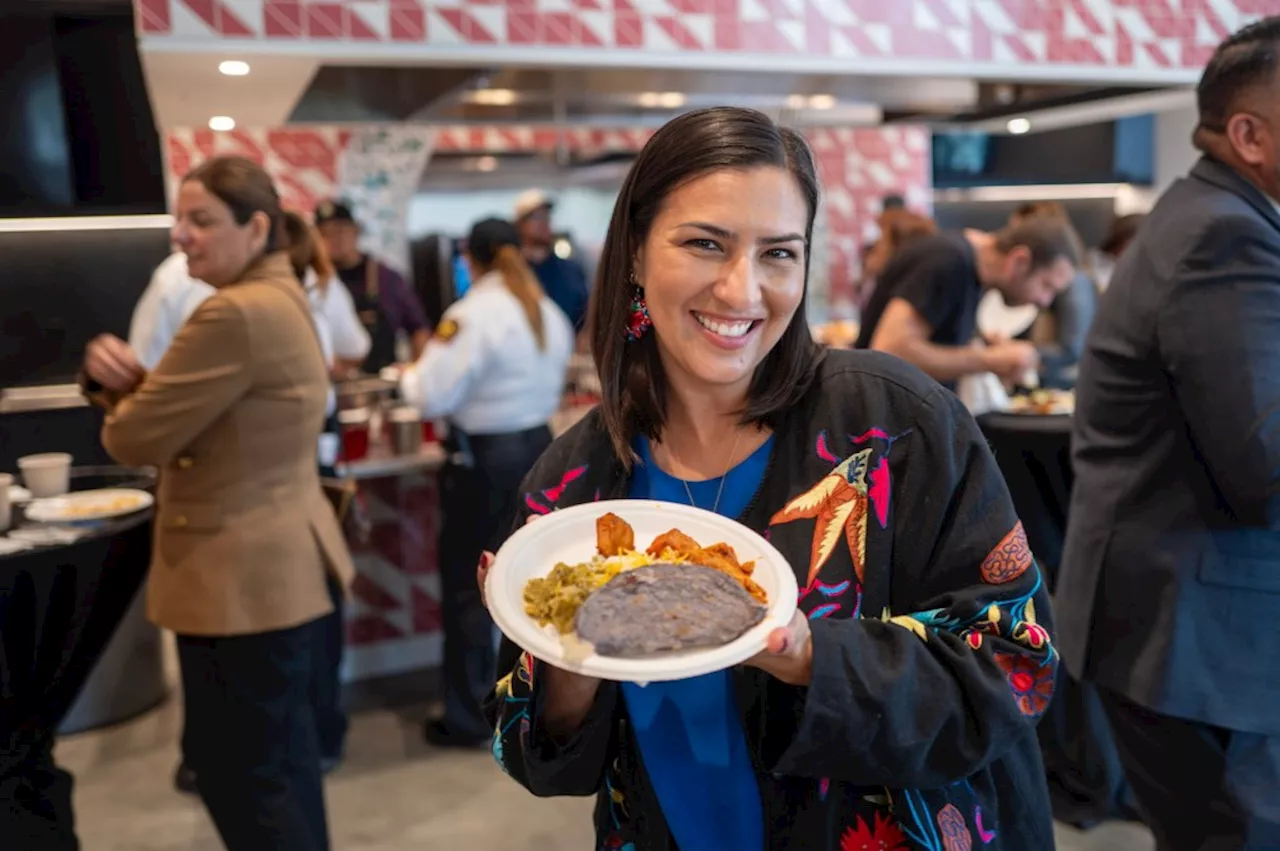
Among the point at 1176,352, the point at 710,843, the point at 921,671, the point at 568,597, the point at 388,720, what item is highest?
the point at 1176,352

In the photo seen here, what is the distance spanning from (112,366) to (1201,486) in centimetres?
220

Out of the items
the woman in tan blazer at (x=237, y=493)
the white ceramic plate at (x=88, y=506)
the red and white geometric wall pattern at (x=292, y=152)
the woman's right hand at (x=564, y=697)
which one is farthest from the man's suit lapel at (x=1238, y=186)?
the red and white geometric wall pattern at (x=292, y=152)

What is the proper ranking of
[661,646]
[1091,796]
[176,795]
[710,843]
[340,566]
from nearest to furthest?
[661,646] → [710,843] → [340,566] → [1091,796] → [176,795]

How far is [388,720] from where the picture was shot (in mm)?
3924

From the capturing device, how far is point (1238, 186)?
181cm

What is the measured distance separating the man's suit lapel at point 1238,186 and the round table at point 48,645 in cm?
208

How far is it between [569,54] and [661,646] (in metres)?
2.88

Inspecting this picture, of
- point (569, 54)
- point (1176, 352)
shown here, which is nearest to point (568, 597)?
point (1176, 352)

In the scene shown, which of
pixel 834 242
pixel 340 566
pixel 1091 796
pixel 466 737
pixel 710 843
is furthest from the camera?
pixel 834 242

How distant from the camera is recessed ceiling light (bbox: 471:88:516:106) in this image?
388 cm

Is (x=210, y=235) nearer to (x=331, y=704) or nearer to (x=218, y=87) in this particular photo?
(x=218, y=87)

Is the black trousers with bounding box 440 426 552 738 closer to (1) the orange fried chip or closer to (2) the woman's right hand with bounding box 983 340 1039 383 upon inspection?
(2) the woman's right hand with bounding box 983 340 1039 383

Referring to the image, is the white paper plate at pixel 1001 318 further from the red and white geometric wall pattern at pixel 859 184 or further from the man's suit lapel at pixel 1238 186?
the red and white geometric wall pattern at pixel 859 184

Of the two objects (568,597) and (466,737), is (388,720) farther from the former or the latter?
(568,597)
